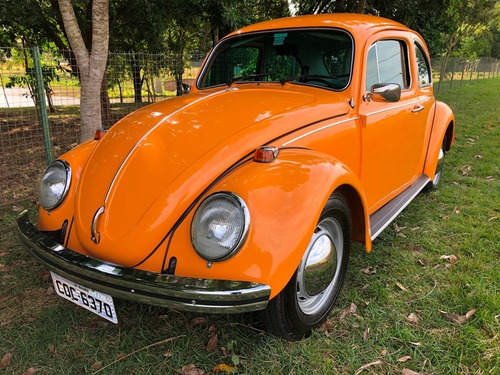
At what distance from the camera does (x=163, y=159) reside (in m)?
2.05

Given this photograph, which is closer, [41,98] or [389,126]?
[389,126]

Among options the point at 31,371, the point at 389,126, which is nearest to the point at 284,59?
the point at 389,126

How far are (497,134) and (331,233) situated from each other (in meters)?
6.98

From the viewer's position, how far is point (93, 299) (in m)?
1.88

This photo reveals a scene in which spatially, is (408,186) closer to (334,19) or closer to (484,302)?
(484,302)

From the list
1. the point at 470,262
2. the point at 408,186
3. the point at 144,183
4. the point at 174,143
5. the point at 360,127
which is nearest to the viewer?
the point at 144,183

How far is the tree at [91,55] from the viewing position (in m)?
4.11

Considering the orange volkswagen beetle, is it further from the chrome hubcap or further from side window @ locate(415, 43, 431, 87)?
side window @ locate(415, 43, 431, 87)

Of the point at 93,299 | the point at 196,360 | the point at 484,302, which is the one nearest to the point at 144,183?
the point at 93,299

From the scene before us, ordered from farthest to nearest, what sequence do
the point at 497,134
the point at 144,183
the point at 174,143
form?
1. the point at 497,134
2. the point at 174,143
3. the point at 144,183

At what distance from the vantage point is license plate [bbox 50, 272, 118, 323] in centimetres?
184

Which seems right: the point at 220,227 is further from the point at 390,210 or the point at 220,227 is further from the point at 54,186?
the point at 390,210

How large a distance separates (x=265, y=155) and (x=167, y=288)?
812mm

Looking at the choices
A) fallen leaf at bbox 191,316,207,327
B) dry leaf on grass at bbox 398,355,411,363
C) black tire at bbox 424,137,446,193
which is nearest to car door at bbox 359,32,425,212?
black tire at bbox 424,137,446,193
